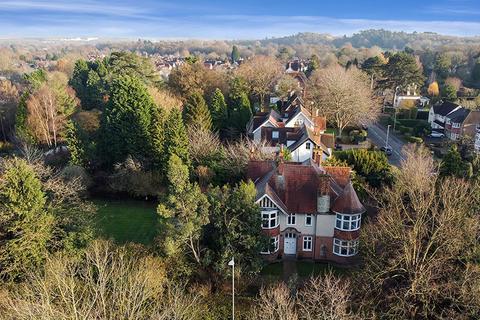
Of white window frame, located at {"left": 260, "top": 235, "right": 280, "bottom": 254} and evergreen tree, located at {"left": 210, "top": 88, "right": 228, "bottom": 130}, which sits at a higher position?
evergreen tree, located at {"left": 210, "top": 88, "right": 228, "bottom": 130}

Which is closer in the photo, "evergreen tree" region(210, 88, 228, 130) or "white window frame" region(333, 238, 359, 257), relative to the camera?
"white window frame" region(333, 238, 359, 257)

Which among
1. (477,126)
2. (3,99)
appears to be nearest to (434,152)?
(477,126)

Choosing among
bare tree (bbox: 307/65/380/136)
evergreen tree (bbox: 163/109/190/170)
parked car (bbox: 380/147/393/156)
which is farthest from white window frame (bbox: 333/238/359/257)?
bare tree (bbox: 307/65/380/136)

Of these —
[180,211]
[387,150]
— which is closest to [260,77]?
[387,150]

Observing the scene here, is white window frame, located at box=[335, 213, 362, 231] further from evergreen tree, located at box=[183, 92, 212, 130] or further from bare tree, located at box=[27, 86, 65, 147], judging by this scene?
bare tree, located at box=[27, 86, 65, 147]

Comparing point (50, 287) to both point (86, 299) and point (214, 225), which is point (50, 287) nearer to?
point (86, 299)

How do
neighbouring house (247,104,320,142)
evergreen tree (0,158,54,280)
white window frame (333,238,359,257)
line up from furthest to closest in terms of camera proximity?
neighbouring house (247,104,320,142) < white window frame (333,238,359,257) < evergreen tree (0,158,54,280)

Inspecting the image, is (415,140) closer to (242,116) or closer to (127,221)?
(242,116)

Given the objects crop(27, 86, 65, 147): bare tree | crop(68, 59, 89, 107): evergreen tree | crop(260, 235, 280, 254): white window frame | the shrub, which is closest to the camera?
crop(260, 235, 280, 254): white window frame
